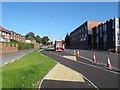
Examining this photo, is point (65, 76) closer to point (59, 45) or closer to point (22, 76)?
point (22, 76)

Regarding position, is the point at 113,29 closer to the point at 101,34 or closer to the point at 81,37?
the point at 101,34

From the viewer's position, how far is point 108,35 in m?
89.9

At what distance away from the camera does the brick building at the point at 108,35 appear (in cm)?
8202

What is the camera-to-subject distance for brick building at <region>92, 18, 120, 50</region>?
82.0m

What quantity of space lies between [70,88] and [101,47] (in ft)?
288

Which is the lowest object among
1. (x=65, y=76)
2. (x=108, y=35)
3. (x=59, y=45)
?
(x=65, y=76)

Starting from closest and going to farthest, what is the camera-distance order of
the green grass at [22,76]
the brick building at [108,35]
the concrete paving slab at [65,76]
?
the green grass at [22,76] → the concrete paving slab at [65,76] → the brick building at [108,35]

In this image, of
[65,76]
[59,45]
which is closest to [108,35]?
[59,45]

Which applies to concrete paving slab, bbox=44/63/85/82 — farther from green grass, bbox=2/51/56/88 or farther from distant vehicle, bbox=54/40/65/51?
distant vehicle, bbox=54/40/65/51

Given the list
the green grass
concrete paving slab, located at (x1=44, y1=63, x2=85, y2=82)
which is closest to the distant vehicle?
the green grass

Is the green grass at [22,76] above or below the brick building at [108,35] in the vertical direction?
below

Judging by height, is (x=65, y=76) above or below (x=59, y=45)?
below

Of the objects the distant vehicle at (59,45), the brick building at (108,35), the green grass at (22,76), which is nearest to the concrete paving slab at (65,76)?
the green grass at (22,76)

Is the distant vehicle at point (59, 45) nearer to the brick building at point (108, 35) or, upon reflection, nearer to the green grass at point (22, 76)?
the brick building at point (108, 35)
